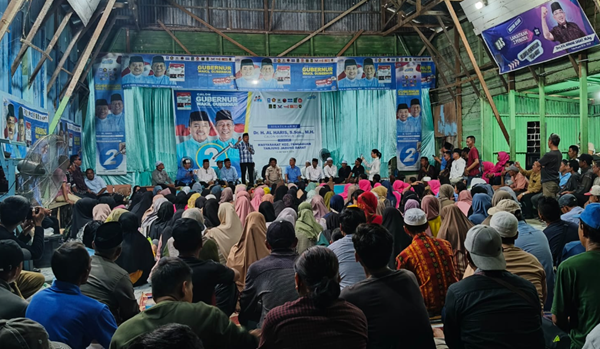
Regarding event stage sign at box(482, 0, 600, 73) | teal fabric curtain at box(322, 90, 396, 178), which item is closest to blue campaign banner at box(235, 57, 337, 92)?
teal fabric curtain at box(322, 90, 396, 178)

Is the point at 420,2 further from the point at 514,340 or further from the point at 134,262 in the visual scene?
the point at 514,340

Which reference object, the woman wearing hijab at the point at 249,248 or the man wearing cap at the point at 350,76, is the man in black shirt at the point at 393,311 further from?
the man wearing cap at the point at 350,76

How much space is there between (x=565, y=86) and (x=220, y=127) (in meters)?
7.89

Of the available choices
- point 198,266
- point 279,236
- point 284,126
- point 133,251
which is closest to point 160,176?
point 284,126

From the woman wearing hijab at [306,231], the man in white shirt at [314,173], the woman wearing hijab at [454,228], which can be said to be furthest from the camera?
the man in white shirt at [314,173]

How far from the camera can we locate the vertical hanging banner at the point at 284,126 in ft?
40.7

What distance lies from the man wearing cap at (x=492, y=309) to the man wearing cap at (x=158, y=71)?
10.5m

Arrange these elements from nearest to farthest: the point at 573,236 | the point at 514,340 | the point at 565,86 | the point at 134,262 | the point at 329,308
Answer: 1. the point at 329,308
2. the point at 514,340
3. the point at 573,236
4. the point at 134,262
5. the point at 565,86

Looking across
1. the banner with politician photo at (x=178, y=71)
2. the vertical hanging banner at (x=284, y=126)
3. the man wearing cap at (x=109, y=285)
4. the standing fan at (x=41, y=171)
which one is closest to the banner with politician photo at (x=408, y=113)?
the vertical hanging banner at (x=284, y=126)

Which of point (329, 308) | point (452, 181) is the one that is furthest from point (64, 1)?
point (329, 308)

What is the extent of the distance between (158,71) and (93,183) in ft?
10.4

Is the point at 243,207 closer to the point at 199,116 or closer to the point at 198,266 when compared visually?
the point at 198,266

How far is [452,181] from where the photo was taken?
10.0m

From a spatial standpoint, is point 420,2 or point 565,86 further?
point 420,2
